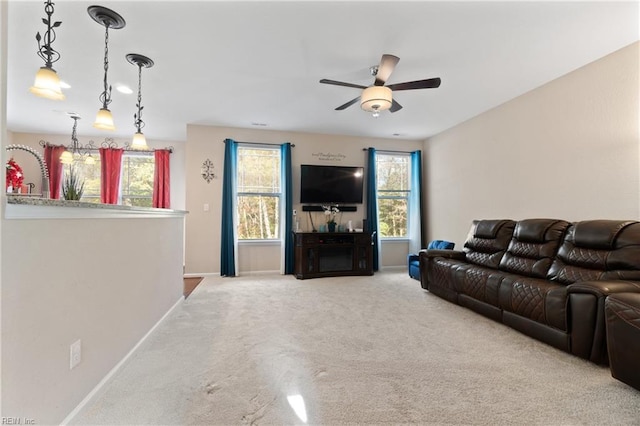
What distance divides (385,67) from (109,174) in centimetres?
582

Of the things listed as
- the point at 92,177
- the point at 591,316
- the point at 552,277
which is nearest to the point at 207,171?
the point at 92,177

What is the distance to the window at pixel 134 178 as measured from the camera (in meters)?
5.95

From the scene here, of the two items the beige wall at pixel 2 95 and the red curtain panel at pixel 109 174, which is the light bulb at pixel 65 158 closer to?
the red curtain panel at pixel 109 174

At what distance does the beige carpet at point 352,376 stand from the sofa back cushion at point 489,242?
2.76 ft

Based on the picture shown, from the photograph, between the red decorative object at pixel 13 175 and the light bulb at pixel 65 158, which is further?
the light bulb at pixel 65 158

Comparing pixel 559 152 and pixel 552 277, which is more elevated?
pixel 559 152

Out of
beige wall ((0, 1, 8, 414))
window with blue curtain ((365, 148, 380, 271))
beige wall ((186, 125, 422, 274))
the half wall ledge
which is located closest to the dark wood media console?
window with blue curtain ((365, 148, 380, 271))

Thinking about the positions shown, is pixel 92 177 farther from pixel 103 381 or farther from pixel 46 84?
pixel 103 381

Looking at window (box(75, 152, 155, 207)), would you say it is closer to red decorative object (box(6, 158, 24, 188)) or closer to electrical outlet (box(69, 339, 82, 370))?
red decorative object (box(6, 158, 24, 188))

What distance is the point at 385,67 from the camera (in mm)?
2686

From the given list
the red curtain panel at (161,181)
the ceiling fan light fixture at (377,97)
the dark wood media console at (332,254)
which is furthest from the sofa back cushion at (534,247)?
the red curtain panel at (161,181)

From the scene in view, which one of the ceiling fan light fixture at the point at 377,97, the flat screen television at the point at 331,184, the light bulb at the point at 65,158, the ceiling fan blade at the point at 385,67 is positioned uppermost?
the ceiling fan blade at the point at 385,67

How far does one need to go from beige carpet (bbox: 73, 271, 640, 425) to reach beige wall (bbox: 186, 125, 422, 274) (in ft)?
7.15

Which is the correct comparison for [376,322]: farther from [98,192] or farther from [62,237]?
[98,192]
